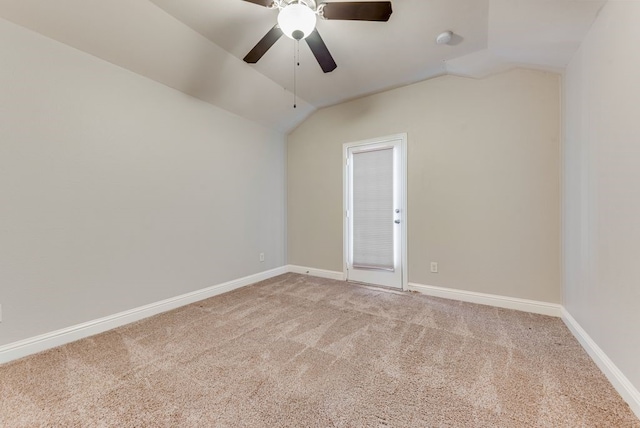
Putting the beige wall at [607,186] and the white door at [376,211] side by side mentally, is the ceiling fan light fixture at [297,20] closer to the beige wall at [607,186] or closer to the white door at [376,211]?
the beige wall at [607,186]

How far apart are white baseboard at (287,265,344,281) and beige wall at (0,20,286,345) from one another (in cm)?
118

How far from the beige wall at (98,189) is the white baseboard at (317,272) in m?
1.18

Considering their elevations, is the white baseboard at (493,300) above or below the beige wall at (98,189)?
below

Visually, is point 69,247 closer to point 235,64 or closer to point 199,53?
point 199,53

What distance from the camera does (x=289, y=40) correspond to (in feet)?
7.93

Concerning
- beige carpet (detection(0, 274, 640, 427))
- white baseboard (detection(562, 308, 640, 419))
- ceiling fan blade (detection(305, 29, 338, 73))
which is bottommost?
beige carpet (detection(0, 274, 640, 427))

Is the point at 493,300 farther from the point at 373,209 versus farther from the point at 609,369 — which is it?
the point at 373,209

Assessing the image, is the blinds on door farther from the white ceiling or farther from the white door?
the white ceiling

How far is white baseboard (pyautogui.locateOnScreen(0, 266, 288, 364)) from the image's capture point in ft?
5.79

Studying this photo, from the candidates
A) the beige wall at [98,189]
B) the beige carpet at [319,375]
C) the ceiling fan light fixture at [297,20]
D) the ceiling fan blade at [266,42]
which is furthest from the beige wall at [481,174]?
the beige wall at [98,189]

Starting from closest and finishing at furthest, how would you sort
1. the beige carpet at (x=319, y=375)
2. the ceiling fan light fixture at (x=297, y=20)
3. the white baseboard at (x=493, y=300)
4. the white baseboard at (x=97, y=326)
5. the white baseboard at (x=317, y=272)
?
the beige carpet at (x=319, y=375) → the ceiling fan light fixture at (x=297, y=20) → the white baseboard at (x=97, y=326) → the white baseboard at (x=493, y=300) → the white baseboard at (x=317, y=272)

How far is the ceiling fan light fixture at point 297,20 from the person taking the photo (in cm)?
158

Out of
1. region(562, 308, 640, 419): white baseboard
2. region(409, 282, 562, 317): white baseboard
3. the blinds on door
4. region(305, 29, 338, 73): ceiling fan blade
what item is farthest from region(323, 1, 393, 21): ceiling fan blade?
region(409, 282, 562, 317): white baseboard

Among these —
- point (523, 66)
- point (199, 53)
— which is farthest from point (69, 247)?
point (523, 66)
